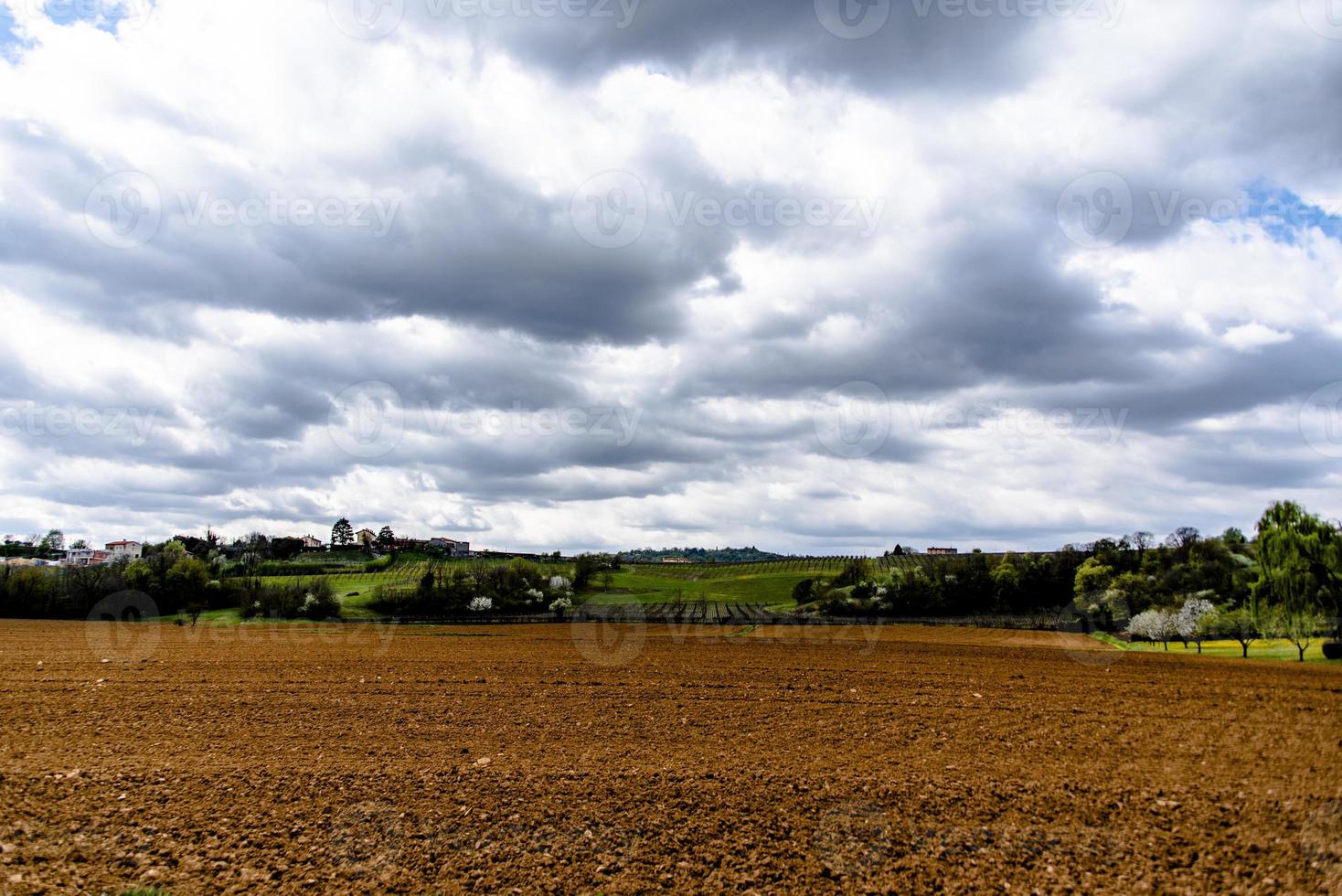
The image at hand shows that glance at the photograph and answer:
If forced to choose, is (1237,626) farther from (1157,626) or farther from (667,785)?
(667,785)

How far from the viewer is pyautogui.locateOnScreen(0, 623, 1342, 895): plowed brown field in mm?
10633

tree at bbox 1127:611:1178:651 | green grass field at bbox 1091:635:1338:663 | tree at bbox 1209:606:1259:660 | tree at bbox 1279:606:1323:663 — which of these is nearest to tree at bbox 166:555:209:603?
green grass field at bbox 1091:635:1338:663

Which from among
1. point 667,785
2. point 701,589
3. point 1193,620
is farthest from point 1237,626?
point 701,589

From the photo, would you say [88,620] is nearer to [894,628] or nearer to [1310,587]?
[894,628]

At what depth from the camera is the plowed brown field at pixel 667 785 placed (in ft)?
34.9

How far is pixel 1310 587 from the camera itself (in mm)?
34062

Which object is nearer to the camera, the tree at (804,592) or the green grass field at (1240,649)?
the green grass field at (1240,649)

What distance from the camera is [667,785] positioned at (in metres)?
13.7

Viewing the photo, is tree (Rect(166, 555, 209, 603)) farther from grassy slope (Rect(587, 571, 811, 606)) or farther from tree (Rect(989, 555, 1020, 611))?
tree (Rect(989, 555, 1020, 611))

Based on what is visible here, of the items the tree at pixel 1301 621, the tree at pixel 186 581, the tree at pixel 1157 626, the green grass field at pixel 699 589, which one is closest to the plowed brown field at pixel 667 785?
the tree at pixel 1301 621

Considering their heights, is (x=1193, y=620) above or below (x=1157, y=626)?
above

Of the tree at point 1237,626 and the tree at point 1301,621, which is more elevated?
the tree at point 1301,621

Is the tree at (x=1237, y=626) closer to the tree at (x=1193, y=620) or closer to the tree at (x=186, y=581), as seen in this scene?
the tree at (x=1193, y=620)

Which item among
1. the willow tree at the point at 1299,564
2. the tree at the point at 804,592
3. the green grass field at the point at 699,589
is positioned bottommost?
the green grass field at the point at 699,589
